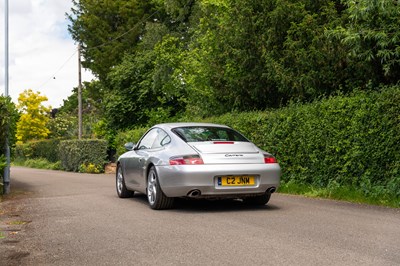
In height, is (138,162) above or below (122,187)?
above

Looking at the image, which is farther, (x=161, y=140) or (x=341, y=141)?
(x=341, y=141)

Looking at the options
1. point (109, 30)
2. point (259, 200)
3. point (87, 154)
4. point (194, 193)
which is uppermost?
point (109, 30)

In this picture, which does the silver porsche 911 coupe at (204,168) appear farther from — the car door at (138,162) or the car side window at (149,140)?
the car side window at (149,140)

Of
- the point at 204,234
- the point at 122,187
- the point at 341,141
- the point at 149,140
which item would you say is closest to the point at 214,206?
the point at 149,140

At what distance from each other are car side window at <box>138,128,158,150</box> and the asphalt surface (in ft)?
3.66

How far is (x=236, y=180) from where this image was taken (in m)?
8.28

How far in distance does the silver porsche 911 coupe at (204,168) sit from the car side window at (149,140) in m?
0.36

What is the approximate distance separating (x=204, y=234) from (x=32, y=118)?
5654 centimetres

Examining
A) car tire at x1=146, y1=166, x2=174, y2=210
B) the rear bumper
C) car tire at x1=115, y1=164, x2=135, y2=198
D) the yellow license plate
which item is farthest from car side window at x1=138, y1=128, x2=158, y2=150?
the yellow license plate

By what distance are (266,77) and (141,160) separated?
6155mm

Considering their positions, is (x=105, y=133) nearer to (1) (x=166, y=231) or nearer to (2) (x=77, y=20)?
(2) (x=77, y=20)

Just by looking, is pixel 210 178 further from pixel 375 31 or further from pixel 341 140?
pixel 375 31

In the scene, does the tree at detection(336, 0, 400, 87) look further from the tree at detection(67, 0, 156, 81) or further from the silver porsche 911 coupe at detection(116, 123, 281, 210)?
the tree at detection(67, 0, 156, 81)

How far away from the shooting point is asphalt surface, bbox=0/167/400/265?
521cm
